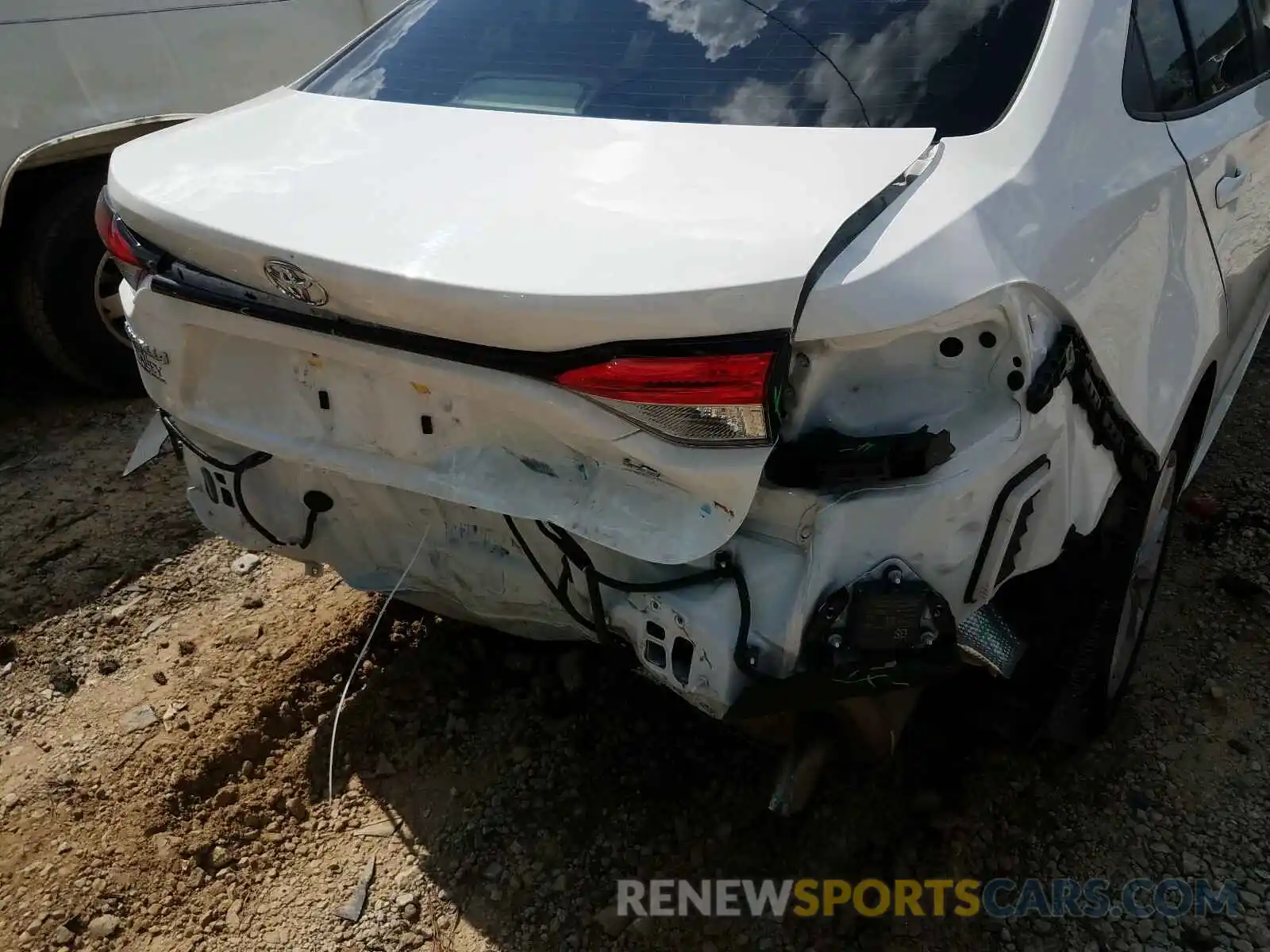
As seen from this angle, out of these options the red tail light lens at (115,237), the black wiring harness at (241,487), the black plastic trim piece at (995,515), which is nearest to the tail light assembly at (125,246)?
the red tail light lens at (115,237)

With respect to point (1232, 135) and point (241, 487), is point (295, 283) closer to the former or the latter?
point (241, 487)

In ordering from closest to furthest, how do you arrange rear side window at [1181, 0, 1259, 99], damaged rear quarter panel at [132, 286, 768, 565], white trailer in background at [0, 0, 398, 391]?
damaged rear quarter panel at [132, 286, 768, 565]
rear side window at [1181, 0, 1259, 99]
white trailer in background at [0, 0, 398, 391]

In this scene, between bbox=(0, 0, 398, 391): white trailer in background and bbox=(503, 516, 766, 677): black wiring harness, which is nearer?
bbox=(503, 516, 766, 677): black wiring harness

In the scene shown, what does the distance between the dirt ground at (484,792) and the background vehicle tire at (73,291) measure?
4.61 ft

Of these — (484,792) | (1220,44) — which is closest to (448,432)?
(484,792)

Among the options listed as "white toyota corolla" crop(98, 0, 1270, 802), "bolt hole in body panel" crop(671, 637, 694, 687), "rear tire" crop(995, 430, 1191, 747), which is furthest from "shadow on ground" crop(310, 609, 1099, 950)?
"bolt hole in body panel" crop(671, 637, 694, 687)

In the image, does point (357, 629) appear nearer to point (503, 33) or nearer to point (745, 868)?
point (745, 868)

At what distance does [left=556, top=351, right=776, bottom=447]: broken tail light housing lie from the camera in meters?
1.42

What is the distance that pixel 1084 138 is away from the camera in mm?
1765

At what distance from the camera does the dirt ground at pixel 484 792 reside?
6.91 ft

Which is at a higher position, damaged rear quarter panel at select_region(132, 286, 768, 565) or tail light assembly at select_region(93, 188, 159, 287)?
tail light assembly at select_region(93, 188, 159, 287)

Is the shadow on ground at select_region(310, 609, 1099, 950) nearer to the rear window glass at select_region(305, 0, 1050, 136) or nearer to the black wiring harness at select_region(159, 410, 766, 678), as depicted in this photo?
the black wiring harness at select_region(159, 410, 766, 678)

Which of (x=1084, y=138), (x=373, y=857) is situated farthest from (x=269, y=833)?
(x=1084, y=138)

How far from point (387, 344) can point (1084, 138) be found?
1.27 m
